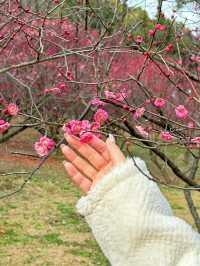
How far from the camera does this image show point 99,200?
1.34 metres

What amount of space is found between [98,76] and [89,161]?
8.96 feet

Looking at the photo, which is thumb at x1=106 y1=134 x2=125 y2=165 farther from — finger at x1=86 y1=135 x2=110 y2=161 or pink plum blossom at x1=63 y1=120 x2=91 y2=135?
pink plum blossom at x1=63 y1=120 x2=91 y2=135

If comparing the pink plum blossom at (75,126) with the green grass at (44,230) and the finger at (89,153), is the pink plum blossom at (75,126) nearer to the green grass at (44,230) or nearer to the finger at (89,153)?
the finger at (89,153)

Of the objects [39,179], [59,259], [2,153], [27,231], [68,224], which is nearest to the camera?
[59,259]

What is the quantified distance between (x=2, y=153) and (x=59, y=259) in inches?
313

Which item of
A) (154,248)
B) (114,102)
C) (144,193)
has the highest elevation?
(144,193)

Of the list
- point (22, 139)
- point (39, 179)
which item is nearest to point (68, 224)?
point (39, 179)

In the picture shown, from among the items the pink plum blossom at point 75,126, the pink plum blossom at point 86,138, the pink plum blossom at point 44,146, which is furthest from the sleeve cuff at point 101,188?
the pink plum blossom at point 44,146

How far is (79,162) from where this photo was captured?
1348 millimetres

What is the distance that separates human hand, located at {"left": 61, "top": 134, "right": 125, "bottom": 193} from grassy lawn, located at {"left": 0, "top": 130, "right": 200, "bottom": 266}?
4.73 metres

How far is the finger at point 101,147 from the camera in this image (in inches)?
55.1

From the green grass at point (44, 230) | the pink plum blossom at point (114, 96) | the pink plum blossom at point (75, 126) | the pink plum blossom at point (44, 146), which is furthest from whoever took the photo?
the green grass at point (44, 230)

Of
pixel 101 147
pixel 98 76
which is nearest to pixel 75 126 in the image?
pixel 101 147

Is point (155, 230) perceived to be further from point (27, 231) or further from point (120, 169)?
point (27, 231)
